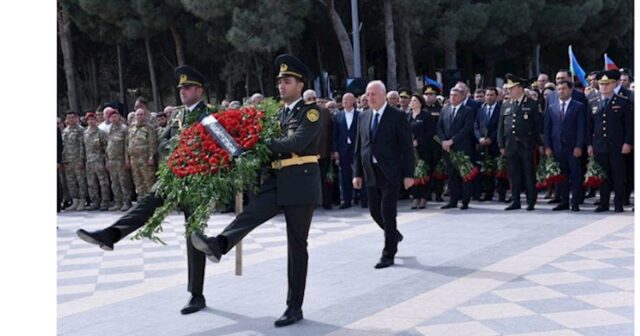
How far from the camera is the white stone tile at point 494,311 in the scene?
5.73 m

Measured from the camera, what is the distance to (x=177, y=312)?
251 inches

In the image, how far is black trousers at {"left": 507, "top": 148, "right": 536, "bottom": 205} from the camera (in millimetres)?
11664

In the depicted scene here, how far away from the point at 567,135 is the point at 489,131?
1.61m

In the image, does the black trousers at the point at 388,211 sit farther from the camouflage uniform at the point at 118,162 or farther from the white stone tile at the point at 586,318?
the camouflage uniform at the point at 118,162

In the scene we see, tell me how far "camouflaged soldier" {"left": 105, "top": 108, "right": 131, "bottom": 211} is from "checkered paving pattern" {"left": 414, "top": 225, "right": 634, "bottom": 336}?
9.29 meters

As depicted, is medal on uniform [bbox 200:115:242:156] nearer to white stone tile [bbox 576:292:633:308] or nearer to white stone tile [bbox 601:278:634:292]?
white stone tile [bbox 576:292:633:308]

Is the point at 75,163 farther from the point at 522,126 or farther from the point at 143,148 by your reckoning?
the point at 522,126

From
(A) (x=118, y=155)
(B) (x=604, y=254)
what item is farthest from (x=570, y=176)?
(A) (x=118, y=155)

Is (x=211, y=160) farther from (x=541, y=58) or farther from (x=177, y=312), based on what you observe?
(x=541, y=58)

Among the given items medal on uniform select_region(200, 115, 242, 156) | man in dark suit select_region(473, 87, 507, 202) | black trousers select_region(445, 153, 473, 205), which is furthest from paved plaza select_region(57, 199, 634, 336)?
man in dark suit select_region(473, 87, 507, 202)

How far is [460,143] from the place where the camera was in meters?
12.4

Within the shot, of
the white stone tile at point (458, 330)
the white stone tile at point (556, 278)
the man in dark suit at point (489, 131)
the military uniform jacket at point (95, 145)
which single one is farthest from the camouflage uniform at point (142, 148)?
the white stone tile at point (458, 330)
